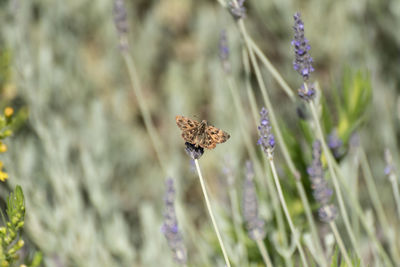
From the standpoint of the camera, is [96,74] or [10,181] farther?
[96,74]

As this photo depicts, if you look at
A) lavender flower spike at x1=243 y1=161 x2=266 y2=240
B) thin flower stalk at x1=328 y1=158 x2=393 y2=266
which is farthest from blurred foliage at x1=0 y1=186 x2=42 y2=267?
thin flower stalk at x1=328 y1=158 x2=393 y2=266

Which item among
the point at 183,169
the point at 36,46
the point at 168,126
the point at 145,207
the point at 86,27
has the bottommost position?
the point at 145,207

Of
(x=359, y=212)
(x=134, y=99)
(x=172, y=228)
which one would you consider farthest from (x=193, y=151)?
(x=134, y=99)

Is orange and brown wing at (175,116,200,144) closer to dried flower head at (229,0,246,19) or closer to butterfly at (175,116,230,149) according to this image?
butterfly at (175,116,230,149)

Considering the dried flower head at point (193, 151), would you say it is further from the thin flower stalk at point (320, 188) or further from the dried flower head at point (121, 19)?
the dried flower head at point (121, 19)

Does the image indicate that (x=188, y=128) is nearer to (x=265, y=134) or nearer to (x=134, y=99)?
(x=265, y=134)

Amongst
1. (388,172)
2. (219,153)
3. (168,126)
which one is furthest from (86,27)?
(388,172)

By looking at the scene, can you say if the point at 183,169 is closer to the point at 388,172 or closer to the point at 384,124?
the point at 384,124
